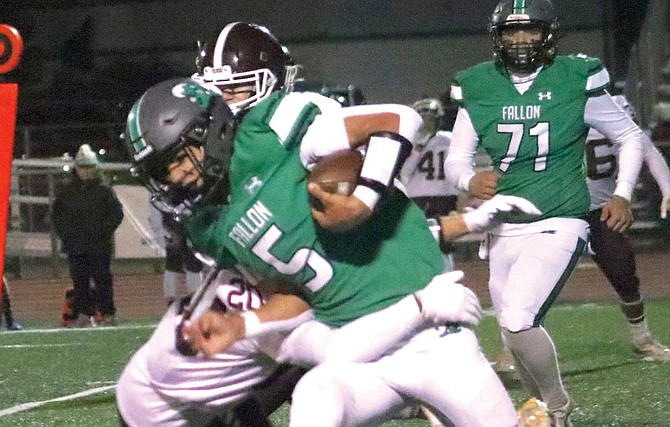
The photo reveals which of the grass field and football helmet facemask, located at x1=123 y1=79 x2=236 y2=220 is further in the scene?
the grass field

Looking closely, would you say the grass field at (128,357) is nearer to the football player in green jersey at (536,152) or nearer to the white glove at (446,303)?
the football player in green jersey at (536,152)

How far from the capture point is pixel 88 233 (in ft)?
33.4

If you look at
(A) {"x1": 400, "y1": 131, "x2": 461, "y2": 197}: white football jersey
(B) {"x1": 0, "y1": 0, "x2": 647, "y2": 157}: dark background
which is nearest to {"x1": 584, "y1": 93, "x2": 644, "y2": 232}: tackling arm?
(A) {"x1": 400, "y1": 131, "x2": 461, "y2": 197}: white football jersey

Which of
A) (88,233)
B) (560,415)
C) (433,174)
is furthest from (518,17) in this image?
(433,174)

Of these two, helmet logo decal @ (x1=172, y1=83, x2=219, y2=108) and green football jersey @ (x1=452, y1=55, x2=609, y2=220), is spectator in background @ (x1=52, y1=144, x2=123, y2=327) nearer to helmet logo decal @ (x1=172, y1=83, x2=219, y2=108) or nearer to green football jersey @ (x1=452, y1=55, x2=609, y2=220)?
green football jersey @ (x1=452, y1=55, x2=609, y2=220)

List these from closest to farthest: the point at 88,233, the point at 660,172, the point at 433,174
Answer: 1. the point at 660,172
2. the point at 88,233
3. the point at 433,174

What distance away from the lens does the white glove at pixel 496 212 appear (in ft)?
10.4

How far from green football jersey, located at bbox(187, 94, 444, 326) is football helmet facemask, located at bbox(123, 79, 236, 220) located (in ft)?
0.13

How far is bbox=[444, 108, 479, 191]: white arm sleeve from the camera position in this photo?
4.72 m

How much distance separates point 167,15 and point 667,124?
9.40 metres

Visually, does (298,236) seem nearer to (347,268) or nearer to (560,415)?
(347,268)

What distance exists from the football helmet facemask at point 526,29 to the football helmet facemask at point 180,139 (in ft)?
6.09

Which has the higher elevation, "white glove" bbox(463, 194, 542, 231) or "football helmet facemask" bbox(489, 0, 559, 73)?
"football helmet facemask" bbox(489, 0, 559, 73)

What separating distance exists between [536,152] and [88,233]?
6.15m
